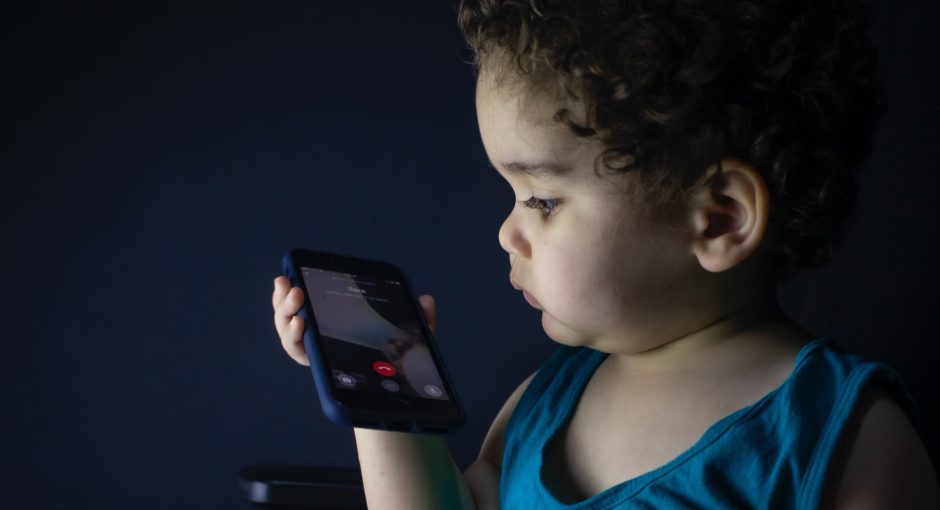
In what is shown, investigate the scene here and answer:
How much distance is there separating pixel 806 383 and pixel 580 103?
10.0 inches

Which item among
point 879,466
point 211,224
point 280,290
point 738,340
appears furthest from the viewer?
point 211,224

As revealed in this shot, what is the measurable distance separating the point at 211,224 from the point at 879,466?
0.70 meters

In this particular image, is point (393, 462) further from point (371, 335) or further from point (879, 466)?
point (879, 466)

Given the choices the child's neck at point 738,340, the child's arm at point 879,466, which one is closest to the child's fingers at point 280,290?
the child's neck at point 738,340

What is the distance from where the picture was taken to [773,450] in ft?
2.25

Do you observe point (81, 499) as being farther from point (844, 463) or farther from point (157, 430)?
point (844, 463)

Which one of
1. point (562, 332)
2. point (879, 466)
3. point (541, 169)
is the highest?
point (541, 169)

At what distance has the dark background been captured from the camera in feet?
3.25

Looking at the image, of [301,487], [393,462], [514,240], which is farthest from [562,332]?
[301,487]

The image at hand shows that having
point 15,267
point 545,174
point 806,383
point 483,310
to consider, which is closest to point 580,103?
point 545,174

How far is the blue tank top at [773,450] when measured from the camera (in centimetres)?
66

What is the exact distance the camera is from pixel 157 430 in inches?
42.9

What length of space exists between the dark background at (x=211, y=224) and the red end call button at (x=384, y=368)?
1.02 feet

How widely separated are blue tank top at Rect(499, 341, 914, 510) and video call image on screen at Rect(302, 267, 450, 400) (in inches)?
5.9
